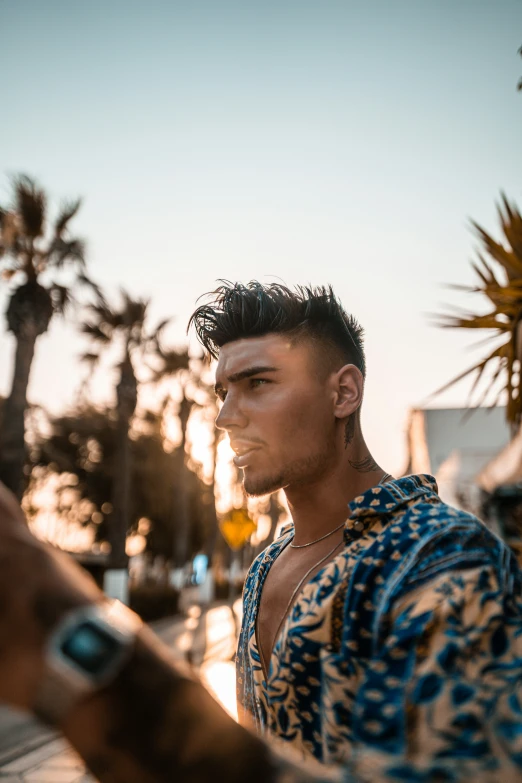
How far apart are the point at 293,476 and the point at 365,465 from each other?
1.03 ft

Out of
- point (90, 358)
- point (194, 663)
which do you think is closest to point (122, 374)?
point (90, 358)

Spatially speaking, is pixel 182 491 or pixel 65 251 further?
pixel 182 491

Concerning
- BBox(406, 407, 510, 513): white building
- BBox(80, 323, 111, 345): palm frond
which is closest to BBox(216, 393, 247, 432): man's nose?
BBox(80, 323, 111, 345): palm frond

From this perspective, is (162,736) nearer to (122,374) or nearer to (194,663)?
(194,663)

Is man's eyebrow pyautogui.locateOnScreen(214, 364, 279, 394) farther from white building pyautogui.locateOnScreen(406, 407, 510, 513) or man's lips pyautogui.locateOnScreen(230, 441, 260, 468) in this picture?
white building pyautogui.locateOnScreen(406, 407, 510, 513)

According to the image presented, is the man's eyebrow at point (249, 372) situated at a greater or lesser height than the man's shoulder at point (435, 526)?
greater

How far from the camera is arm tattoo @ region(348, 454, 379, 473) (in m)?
2.04

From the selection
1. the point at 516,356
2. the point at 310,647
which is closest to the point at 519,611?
the point at 310,647

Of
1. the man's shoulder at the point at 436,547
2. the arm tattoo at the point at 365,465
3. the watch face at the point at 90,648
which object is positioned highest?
the arm tattoo at the point at 365,465

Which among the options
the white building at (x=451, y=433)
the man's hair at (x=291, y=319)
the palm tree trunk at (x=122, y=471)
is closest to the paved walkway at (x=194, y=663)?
the man's hair at (x=291, y=319)

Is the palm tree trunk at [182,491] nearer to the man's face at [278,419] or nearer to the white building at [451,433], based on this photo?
the white building at [451,433]

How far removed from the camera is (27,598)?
58cm

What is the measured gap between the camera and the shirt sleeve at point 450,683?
84 cm

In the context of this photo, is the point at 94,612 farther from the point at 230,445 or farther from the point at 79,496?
the point at 79,496
